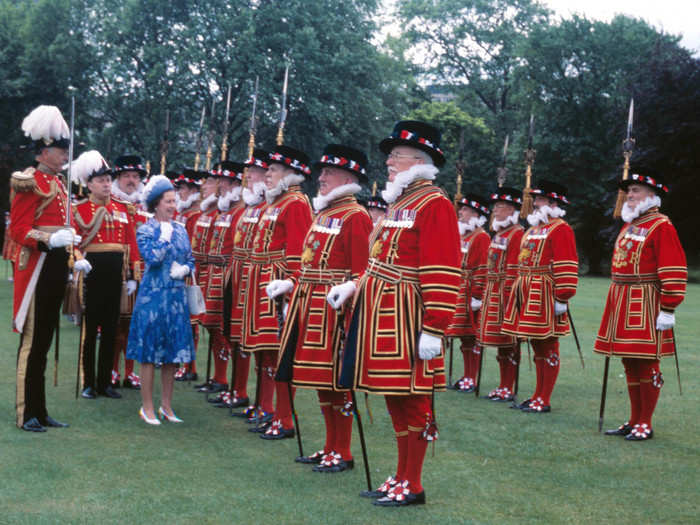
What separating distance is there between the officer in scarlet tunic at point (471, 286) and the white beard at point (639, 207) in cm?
243


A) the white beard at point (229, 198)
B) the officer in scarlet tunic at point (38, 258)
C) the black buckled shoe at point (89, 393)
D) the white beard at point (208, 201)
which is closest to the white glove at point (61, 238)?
the officer in scarlet tunic at point (38, 258)

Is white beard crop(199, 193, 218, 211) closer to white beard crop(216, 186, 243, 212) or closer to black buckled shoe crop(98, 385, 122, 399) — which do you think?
white beard crop(216, 186, 243, 212)

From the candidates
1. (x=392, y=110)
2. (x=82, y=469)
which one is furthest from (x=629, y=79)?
(x=82, y=469)

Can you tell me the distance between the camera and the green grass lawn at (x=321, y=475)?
470 centimetres

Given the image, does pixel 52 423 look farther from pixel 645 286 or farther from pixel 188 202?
pixel 645 286

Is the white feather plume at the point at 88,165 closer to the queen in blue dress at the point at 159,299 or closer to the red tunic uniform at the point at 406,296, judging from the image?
the queen in blue dress at the point at 159,299

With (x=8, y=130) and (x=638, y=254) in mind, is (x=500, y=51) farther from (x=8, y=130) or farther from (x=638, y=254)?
(x=638, y=254)

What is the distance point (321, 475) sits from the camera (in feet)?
18.0

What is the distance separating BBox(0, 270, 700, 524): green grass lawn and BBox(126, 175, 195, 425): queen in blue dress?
21.2 inches

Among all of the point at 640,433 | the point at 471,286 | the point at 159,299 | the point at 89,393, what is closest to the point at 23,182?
the point at 159,299

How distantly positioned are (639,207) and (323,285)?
2.88m

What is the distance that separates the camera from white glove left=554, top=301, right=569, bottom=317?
7910 millimetres

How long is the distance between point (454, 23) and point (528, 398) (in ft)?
141

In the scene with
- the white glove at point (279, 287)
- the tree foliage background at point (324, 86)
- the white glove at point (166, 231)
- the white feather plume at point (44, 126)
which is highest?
the tree foliage background at point (324, 86)
